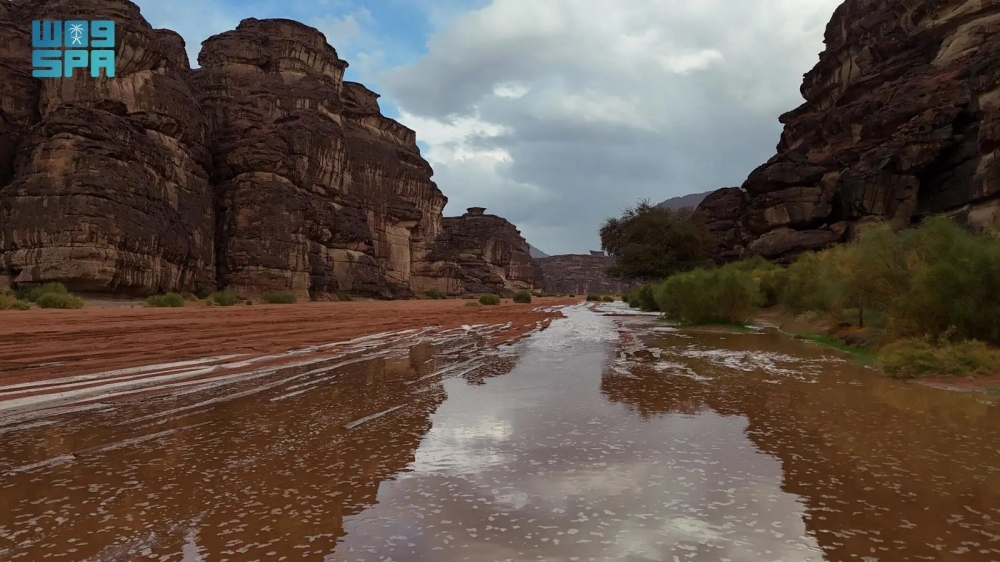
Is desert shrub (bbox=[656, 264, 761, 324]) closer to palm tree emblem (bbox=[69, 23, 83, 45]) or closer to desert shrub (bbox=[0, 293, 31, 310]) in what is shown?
desert shrub (bbox=[0, 293, 31, 310])

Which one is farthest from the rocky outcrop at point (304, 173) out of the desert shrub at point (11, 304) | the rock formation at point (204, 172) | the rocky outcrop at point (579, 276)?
the rocky outcrop at point (579, 276)

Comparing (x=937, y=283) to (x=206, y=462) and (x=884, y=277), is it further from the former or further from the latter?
(x=206, y=462)

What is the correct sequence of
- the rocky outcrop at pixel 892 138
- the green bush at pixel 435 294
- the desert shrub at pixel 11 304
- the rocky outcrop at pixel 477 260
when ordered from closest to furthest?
the desert shrub at pixel 11 304 < the rocky outcrop at pixel 892 138 < the green bush at pixel 435 294 < the rocky outcrop at pixel 477 260

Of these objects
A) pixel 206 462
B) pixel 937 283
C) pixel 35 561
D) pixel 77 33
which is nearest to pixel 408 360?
pixel 206 462

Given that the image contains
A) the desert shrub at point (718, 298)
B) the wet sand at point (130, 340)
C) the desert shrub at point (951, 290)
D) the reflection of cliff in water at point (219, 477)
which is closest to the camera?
the reflection of cliff in water at point (219, 477)

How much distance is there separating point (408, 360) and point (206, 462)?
718 cm

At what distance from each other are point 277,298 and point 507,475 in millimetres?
41950

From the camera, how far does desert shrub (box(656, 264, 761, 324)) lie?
22.1 meters

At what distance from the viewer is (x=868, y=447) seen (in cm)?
512

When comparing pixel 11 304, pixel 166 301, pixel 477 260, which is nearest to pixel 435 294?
pixel 477 260

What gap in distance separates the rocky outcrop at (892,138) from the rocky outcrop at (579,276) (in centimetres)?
11958

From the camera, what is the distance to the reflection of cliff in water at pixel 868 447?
3271mm

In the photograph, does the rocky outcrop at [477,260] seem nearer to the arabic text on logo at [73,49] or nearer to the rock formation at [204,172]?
the rock formation at [204,172]

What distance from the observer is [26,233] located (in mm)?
30688
